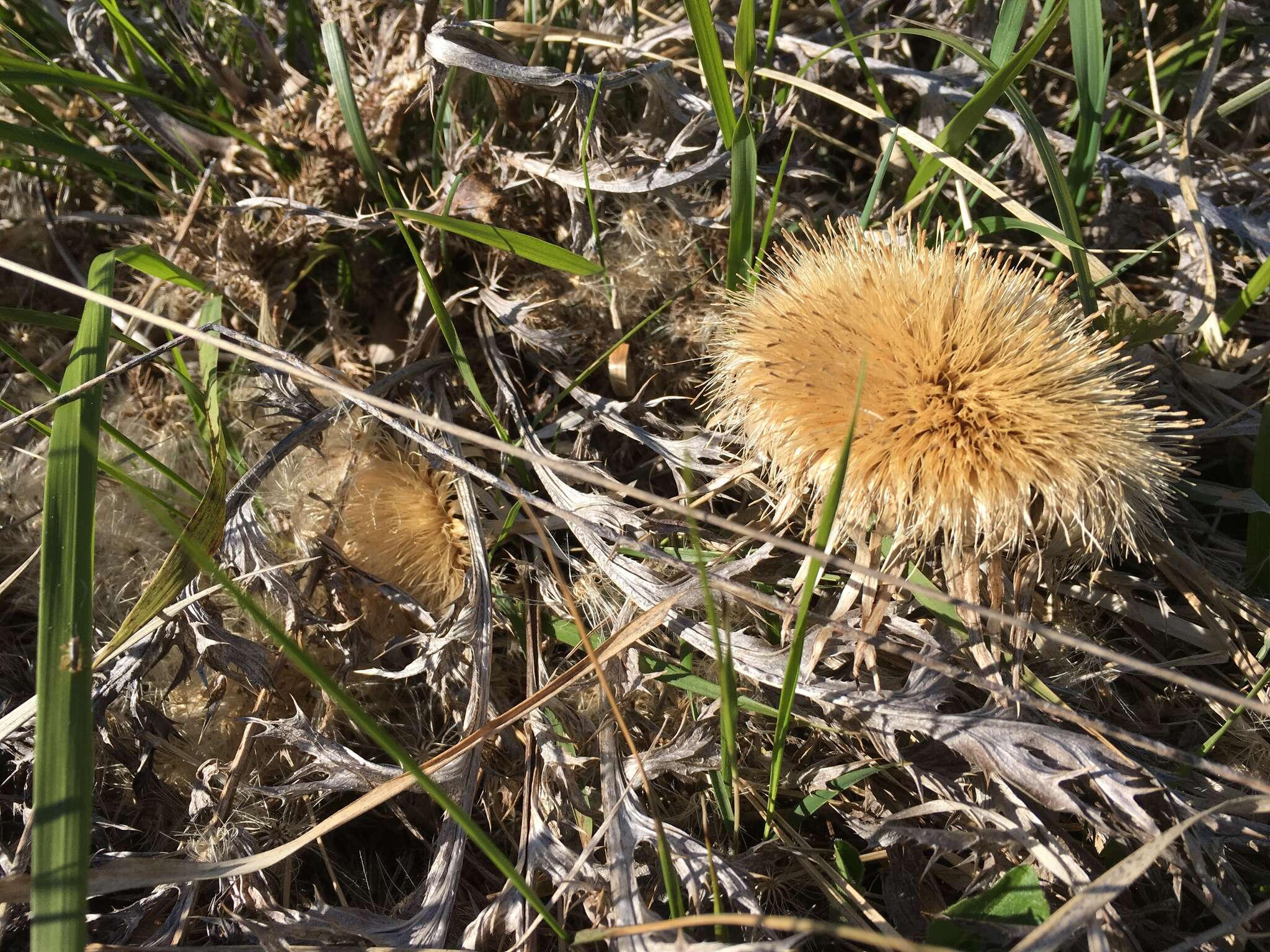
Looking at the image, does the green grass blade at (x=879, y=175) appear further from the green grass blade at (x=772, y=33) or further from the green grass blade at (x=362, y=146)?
the green grass blade at (x=362, y=146)

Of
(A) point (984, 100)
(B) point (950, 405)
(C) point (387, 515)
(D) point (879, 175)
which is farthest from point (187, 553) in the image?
(A) point (984, 100)

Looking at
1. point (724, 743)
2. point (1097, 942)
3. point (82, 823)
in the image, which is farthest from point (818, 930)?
point (82, 823)

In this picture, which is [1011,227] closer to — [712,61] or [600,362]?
[712,61]

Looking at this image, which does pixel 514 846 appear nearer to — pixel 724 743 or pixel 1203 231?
pixel 724 743

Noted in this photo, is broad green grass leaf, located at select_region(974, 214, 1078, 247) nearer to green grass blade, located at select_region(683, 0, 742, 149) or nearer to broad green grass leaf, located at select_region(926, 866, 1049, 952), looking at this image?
green grass blade, located at select_region(683, 0, 742, 149)

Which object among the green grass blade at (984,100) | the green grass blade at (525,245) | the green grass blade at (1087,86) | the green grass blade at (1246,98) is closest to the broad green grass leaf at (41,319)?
the green grass blade at (525,245)

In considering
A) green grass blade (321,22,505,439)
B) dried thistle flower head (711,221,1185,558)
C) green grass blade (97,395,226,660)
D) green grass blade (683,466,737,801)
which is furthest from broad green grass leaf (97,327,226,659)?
dried thistle flower head (711,221,1185,558)
